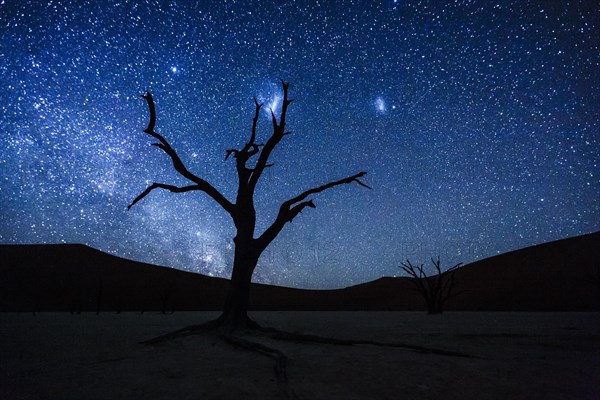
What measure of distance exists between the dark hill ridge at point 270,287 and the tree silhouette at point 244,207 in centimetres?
2905

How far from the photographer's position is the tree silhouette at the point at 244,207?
375 inches

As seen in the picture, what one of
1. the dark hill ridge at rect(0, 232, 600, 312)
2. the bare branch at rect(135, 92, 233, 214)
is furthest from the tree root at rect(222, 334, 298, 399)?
the dark hill ridge at rect(0, 232, 600, 312)

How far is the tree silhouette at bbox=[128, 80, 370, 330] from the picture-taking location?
952 centimetres

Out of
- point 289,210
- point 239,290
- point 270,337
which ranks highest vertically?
point 289,210

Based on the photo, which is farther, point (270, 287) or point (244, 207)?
point (270, 287)

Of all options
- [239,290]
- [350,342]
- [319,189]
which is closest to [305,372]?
[350,342]

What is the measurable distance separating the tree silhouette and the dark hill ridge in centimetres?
2905

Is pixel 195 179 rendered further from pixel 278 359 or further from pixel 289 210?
pixel 278 359

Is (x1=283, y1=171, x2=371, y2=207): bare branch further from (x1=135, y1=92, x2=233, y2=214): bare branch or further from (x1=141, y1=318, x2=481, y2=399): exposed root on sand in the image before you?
(x1=141, y1=318, x2=481, y2=399): exposed root on sand

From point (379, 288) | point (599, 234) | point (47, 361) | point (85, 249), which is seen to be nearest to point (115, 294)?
point (85, 249)

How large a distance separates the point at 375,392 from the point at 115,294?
4937 centimetres

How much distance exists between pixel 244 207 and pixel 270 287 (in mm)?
52925

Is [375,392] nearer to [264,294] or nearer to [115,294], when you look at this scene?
[115,294]

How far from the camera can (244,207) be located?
10.3m
